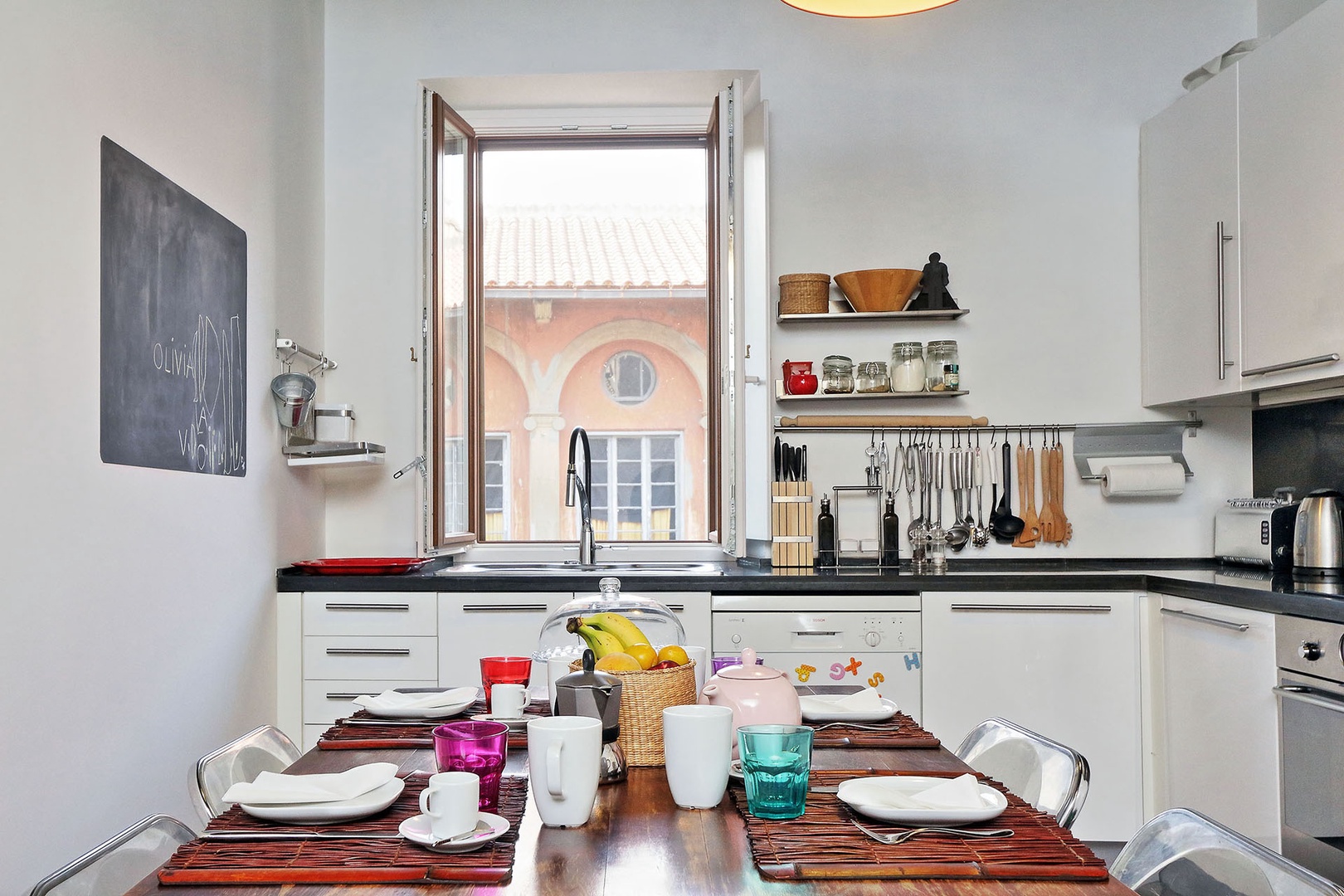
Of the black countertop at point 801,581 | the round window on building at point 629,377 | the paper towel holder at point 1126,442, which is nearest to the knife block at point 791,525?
the black countertop at point 801,581

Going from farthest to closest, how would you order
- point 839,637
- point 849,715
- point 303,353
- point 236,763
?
1. point 303,353
2. point 839,637
3. point 849,715
4. point 236,763

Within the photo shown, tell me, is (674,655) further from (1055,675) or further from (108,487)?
(1055,675)

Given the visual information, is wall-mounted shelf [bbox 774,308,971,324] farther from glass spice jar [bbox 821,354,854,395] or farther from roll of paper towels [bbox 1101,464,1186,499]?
roll of paper towels [bbox 1101,464,1186,499]

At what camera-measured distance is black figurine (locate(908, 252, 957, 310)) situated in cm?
370

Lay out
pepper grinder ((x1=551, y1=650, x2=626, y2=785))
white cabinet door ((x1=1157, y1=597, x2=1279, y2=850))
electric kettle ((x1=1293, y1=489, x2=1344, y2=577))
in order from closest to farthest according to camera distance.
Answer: pepper grinder ((x1=551, y1=650, x2=626, y2=785)) < white cabinet door ((x1=1157, y1=597, x2=1279, y2=850)) < electric kettle ((x1=1293, y1=489, x2=1344, y2=577))

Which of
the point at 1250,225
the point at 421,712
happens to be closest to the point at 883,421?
the point at 1250,225

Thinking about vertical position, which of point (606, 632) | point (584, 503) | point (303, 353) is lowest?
point (606, 632)

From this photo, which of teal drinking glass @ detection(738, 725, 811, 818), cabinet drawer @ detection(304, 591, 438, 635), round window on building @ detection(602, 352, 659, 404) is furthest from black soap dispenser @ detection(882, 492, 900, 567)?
round window on building @ detection(602, 352, 659, 404)

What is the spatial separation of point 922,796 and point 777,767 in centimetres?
18

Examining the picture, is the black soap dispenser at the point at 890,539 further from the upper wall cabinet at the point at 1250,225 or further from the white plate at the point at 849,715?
Result: the white plate at the point at 849,715

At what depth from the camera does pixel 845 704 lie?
72.2 inches

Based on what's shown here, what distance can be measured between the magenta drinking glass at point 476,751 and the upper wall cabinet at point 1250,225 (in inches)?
97.1

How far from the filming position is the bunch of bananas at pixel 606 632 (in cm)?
158

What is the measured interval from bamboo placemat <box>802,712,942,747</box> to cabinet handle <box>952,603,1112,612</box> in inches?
58.7
